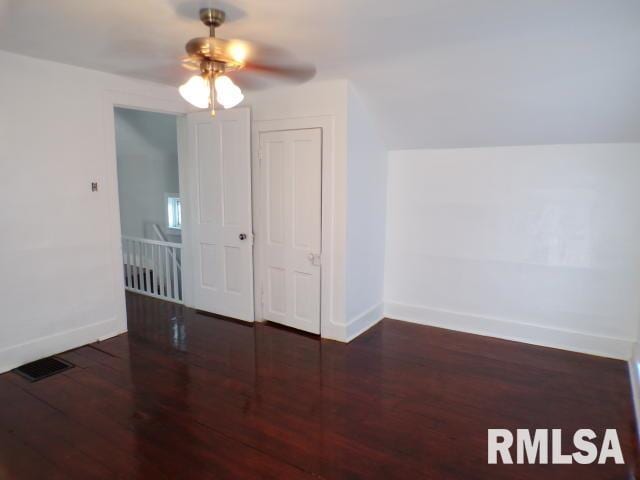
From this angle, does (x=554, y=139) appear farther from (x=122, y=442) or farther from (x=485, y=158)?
(x=122, y=442)

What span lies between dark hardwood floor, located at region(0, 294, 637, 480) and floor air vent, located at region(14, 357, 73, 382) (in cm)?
9

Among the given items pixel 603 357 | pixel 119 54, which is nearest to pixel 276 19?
pixel 119 54

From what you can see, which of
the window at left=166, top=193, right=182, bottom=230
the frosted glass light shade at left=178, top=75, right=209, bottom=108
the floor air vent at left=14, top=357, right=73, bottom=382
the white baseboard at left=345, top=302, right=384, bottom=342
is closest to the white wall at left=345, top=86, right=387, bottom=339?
the white baseboard at left=345, top=302, right=384, bottom=342

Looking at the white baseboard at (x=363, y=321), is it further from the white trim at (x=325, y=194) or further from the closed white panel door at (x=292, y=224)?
the closed white panel door at (x=292, y=224)

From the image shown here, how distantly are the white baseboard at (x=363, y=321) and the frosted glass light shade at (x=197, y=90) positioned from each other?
228cm

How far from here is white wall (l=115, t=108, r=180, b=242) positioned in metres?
5.42

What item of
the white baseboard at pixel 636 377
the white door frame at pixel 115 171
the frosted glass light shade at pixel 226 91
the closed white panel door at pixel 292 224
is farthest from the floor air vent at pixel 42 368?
the white baseboard at pixel 636 377

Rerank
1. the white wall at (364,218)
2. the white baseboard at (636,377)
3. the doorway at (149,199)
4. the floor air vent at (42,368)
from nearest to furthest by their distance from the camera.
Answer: the white baseboard at (636,377) < the floor air vent at (42,368) < the white wall at (364,218) < the doorway at (149,199)

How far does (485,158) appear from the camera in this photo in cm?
378

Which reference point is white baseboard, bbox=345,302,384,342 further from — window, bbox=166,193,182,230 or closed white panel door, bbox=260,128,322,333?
window, bbox=166,193,182,230

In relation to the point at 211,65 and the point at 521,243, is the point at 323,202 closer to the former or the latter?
the point at 211,65

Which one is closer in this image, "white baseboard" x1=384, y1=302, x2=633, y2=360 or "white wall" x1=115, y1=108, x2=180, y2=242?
"white baseboard" x1=384, y1=302, x2=633, y2=360

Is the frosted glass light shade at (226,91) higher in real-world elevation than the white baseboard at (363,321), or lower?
higher

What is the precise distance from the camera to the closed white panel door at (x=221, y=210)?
4.00 m
